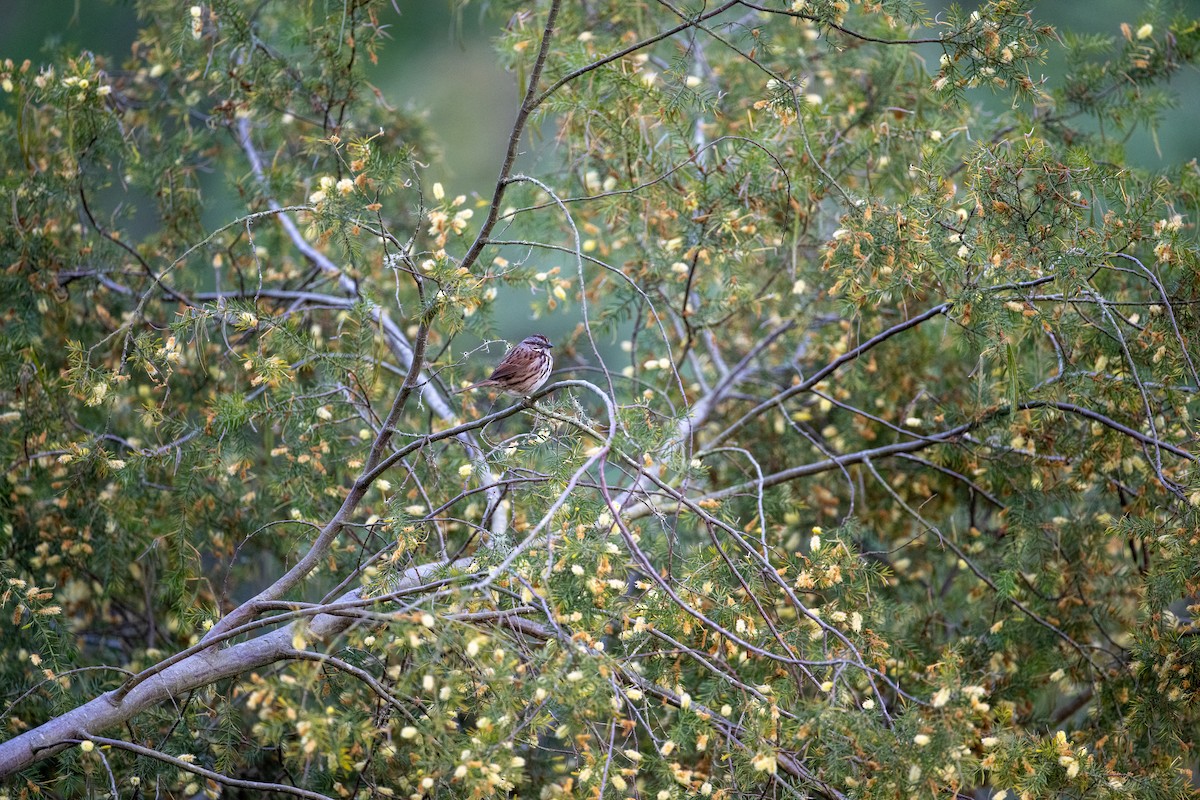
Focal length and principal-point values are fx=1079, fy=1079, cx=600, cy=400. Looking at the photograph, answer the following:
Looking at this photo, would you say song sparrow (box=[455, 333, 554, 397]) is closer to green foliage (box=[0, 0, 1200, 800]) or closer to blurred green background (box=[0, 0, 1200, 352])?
green foliage (box=[0, 0, 1200, 800])

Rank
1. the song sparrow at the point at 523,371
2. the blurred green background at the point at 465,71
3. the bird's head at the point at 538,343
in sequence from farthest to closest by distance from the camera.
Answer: the blurred green background at the point at 465,71 < the bird's head at the point at 538,343 < the song sparrow at the point at 523,371

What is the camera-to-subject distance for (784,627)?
3.39 meters

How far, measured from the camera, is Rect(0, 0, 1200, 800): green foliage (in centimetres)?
297

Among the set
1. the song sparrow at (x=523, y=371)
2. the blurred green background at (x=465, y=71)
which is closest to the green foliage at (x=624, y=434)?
the song sparrow at (x=523, y=371)

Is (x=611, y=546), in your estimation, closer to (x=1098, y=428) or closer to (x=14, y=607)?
(x=1098, y=428)

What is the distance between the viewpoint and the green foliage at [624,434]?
9.75ft

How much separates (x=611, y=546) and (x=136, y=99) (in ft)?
13.9

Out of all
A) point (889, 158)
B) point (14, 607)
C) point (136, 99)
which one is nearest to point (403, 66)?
point (136, 99)

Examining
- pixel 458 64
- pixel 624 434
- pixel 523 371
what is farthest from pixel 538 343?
pixel 458 64

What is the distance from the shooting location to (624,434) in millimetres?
2859

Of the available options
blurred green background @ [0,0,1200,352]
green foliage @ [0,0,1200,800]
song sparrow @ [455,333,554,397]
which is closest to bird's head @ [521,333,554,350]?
song sparrow @ [455,333,554,397]

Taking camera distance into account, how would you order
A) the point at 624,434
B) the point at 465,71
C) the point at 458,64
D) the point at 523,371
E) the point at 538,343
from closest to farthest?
the point at 624,434, the point at 523,371, the point at 538,343, the point at 458,64, the point at 465,71

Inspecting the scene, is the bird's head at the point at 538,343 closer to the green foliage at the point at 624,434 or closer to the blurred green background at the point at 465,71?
the green foliage at the point at 624,434

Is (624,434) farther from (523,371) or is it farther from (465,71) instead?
(465,71)
